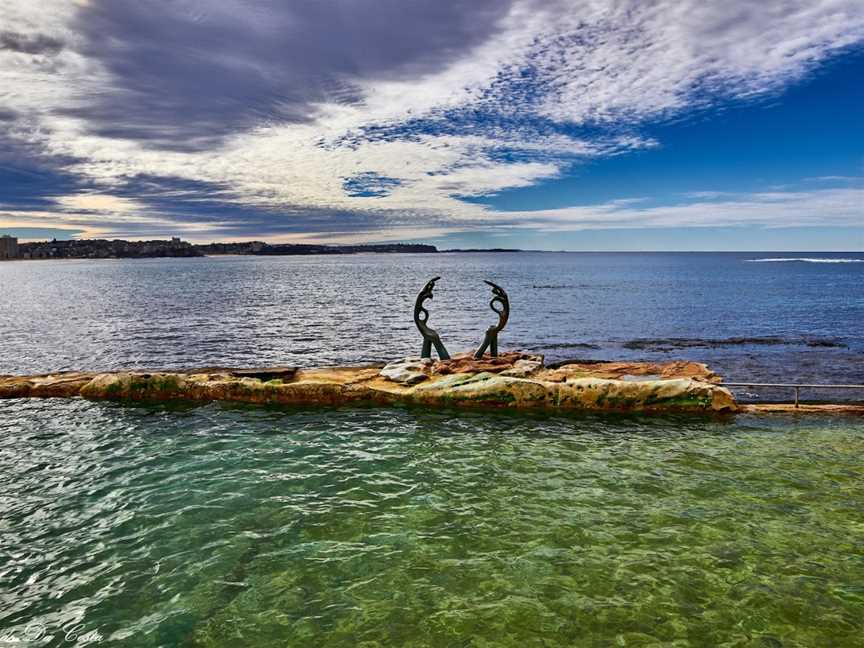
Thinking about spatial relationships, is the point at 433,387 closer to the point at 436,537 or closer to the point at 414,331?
the point at 436,537

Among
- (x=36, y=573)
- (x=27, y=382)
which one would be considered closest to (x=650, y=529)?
(x=36, y=573)

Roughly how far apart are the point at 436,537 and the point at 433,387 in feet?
33.3

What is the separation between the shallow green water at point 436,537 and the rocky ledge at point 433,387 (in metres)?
2.28

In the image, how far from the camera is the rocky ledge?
19.3 m

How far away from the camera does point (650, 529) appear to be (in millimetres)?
10633

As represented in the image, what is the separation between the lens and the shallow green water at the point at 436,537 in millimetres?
8055

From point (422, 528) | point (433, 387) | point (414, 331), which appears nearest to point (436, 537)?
point (422, 528)

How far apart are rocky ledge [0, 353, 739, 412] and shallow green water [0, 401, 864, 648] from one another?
2.28 meters

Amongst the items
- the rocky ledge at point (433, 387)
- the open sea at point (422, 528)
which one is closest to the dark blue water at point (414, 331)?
the rocky ledge at point (433, 387)

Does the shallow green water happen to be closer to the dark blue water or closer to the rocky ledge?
the rocky ledge

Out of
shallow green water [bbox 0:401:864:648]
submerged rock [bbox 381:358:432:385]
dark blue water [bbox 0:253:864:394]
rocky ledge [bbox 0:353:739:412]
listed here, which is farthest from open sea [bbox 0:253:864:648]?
dark blue water [bbox 0:253:864:394]

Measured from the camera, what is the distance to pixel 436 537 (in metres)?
10.6

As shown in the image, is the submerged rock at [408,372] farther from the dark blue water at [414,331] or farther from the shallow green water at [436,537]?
the dark blue water at [414,331]

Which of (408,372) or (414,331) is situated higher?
(408,372)
